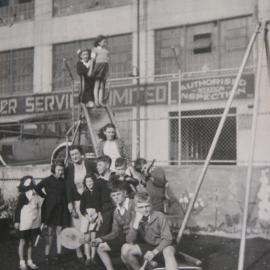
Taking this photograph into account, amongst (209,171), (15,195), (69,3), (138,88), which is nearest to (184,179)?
(209,171)

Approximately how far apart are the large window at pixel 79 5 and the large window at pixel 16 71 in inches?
92.2

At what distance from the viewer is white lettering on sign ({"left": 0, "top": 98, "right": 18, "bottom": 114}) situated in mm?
24297

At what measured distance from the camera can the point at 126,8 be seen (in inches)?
872

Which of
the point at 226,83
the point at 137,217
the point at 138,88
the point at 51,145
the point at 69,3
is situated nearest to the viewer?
the point at 137,217

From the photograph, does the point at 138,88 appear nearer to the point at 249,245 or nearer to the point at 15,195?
the point at 15,195

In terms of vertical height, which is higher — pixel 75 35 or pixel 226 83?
pixel 75 35

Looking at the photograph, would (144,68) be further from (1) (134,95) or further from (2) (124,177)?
(2) (124,177)

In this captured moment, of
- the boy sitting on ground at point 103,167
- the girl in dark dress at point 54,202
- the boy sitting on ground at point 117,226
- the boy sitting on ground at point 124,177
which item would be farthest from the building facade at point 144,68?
the boy sitting on ground at point 117,226

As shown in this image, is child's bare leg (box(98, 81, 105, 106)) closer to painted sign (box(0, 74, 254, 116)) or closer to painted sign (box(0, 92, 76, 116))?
painted sign (box(0, 74, 254, 116))

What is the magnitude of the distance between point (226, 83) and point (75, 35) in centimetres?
796

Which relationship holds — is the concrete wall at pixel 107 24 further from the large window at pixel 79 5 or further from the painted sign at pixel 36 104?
the painted sign at pixel 36 104

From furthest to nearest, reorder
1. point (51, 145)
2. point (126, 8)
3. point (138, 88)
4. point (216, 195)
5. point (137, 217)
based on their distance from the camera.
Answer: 1. point (126, 8)
2. point (138, 88)
3. point (51, 145)
4. point (216, 195)
5. point (137, 217)

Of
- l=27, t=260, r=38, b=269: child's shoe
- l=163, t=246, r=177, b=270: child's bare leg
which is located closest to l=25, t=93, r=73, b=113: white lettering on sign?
l=27, t=260, r=38, b=269: child's shoe

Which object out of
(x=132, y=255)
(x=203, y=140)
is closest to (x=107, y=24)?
(x=203, y=140)
